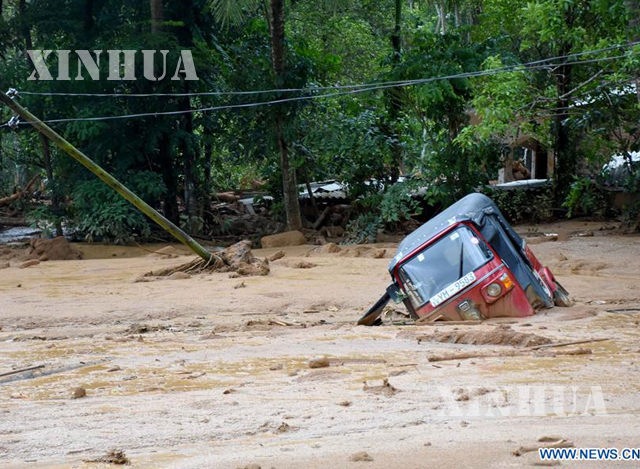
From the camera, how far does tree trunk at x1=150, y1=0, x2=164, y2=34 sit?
21594 mm

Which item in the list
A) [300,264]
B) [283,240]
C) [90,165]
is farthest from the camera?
[283,240]

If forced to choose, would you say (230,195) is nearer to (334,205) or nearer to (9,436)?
(334,205)

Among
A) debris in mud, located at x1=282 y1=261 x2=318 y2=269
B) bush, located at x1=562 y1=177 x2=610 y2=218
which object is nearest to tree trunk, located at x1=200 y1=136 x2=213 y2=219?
debris in mud, located at x1=282 y1=261 x2=318 y2=269

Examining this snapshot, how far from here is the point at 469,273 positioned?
9938mm

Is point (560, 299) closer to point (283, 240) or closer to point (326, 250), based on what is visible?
point (326, 250)

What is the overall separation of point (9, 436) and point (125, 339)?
5.07 m

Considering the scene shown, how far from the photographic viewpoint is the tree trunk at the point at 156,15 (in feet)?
70.8

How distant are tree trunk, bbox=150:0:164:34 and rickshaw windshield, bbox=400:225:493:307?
13.5 meters

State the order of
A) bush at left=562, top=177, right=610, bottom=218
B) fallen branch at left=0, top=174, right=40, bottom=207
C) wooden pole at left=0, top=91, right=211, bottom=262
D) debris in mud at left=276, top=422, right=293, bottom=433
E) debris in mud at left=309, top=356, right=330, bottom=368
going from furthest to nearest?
fallen branch at left=0, top=174, right=40, bottom=207 < bush at left=562, top=177, right=610, bottom=218 < wooden pole at left=0, top=91, right=211, bottom=262 < debris in mud at left=309, top=356, right=330, bottom=368 < debris in mud at left=276, top=422, right=293, bottom=433

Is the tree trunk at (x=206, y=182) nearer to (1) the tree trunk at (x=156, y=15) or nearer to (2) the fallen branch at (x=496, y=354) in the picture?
(1) the tree trunk at (x=156, y=15)

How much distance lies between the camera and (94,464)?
474 cm

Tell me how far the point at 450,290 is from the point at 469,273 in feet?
1.03

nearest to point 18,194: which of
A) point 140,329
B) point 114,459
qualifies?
point 140,329

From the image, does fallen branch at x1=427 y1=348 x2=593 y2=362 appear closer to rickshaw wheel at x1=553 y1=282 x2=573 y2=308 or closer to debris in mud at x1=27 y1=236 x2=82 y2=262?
rickshaw wheel at x1=553 y1=282 x2=573 y2=308
